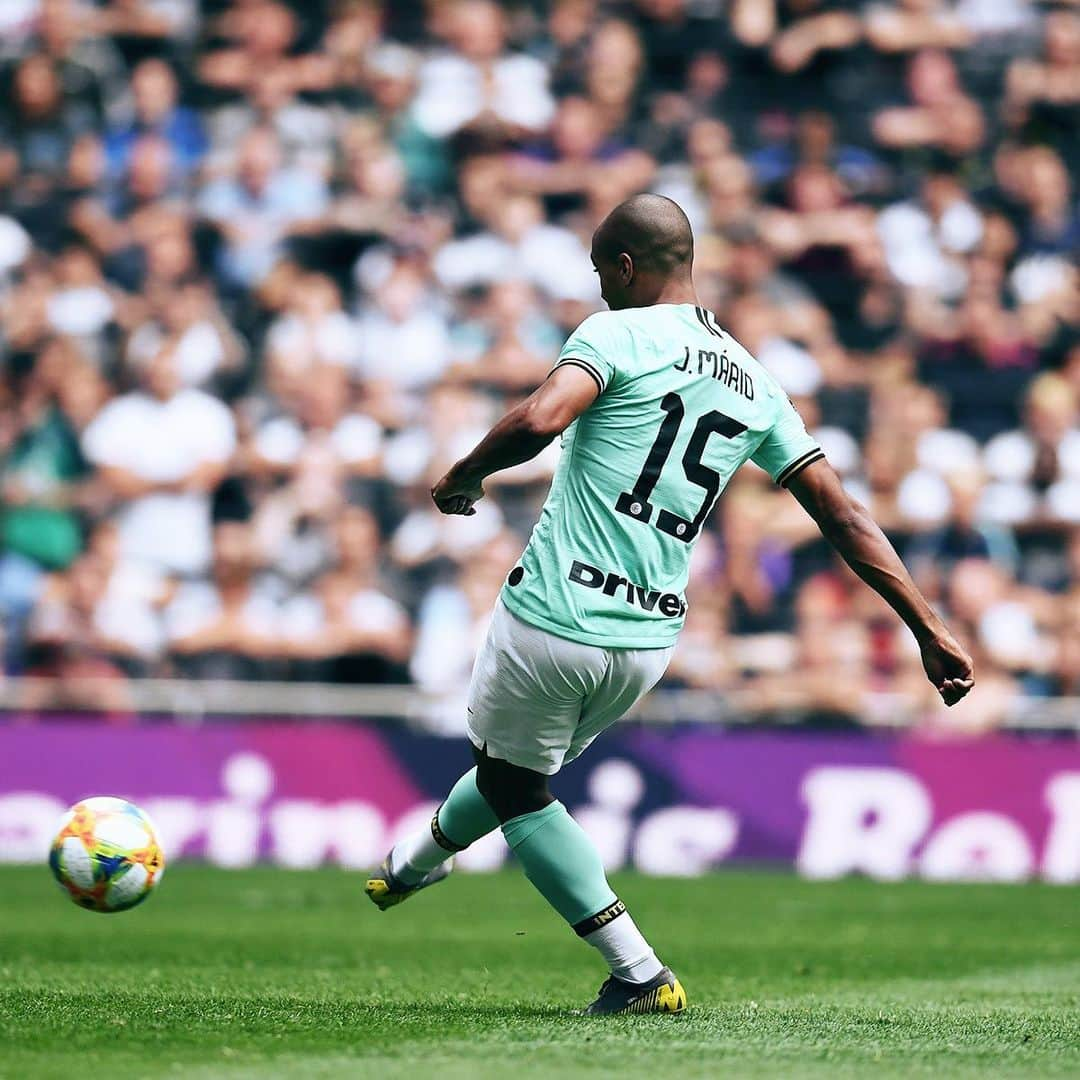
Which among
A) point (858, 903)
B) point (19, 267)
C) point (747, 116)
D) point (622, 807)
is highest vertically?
point (747, 116)

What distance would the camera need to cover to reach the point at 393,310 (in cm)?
1620

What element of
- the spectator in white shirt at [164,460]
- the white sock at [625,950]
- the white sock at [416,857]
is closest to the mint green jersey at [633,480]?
the white sock at [625,950]

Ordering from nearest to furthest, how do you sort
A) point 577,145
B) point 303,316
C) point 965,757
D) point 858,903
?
1. point 858,903
2. point 965,757
3. point 303,316
4. point 577,145

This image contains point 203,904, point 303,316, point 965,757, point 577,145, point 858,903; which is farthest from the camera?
point 577,145

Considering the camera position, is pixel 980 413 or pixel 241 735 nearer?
pixel 241 735

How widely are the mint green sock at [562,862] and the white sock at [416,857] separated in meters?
0.56

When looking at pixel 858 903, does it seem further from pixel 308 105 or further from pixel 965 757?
pixel 308 105

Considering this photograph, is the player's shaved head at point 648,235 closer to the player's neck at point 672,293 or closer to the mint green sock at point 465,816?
the player's neck at point 672,293

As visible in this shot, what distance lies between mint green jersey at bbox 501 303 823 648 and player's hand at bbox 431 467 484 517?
258 millimetres

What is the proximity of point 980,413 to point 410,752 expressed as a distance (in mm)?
5422

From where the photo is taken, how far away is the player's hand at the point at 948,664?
6.27m

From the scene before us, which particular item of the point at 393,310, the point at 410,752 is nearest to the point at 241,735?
the point at 410,752

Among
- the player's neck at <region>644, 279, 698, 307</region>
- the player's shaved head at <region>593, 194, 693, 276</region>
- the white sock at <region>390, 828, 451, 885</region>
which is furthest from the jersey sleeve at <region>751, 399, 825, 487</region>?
the white sock at <region>390, 828, 451, 885</region>

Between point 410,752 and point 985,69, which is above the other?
point 985,69
